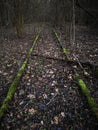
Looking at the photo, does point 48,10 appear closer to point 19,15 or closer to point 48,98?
point 19,15

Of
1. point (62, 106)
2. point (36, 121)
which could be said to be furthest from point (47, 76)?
point (36, 121)

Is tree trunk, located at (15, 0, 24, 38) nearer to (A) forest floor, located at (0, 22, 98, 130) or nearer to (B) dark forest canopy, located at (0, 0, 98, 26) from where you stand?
(B) dark forest canopy, located at (0, 0, 98, 26)

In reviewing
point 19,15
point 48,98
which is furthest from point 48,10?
point 48,98

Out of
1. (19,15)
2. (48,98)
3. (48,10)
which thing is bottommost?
(48,98)

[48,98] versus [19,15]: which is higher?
[19,15]

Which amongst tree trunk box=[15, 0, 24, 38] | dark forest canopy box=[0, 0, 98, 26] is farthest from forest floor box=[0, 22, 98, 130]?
tree trunk box=[15, 0, 24, 38]

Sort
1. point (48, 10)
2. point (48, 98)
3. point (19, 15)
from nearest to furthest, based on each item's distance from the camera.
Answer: point (48, 98)
point (19, 15)
point (48, 10)

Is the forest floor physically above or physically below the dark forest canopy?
below

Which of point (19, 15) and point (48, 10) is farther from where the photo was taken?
point (48, 10)

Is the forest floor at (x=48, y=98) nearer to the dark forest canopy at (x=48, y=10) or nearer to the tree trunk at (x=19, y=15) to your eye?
the dark forest canopy at (x=48, y=10)

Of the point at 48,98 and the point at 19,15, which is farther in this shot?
the point at 19,15

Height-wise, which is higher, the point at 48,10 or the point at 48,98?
the point at 48,10

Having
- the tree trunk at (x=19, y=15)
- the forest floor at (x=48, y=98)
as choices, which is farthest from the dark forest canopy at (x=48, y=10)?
the forest floor at (x=48, y=98)

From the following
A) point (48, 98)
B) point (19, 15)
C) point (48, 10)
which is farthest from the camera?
point (48, 10)
